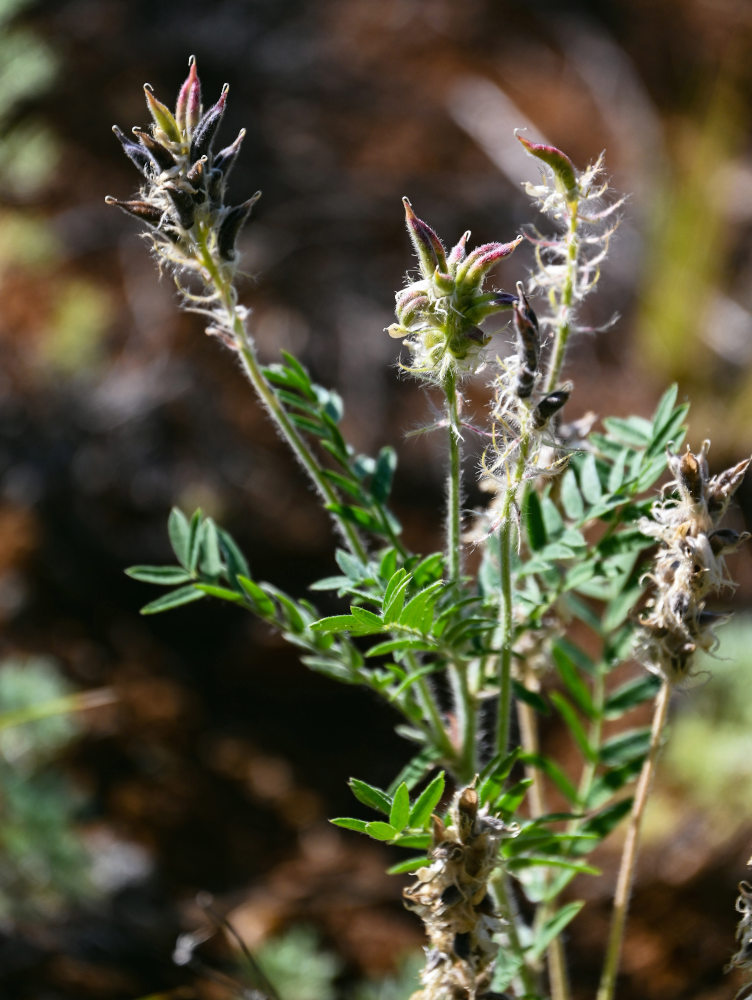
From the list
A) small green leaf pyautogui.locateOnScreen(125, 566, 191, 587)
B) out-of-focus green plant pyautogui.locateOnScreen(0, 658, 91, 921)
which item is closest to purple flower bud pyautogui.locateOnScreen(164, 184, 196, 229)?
small green leaf pyautogui.locateOnScreen(125, 566, 191, 587)

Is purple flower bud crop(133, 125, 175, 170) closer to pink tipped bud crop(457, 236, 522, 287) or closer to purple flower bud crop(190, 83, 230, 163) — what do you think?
purple flower bud crop(190, 83, 230, 163)

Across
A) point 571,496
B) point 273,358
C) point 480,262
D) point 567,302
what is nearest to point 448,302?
point 480,262

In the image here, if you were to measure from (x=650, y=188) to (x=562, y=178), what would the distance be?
74.8 inches

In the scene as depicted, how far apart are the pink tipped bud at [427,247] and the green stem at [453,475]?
0.05 meters

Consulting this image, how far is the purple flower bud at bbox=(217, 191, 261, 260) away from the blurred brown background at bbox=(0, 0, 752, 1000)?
2.82 feet

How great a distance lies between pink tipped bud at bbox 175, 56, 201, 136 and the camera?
0.53m

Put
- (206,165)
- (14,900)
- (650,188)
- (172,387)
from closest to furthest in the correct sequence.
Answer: (206,165)
(14,900)
(172,387)
(650,188)

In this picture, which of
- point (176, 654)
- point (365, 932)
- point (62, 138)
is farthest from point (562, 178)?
point (62, 138)

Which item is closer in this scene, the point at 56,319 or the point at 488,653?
the point at 488,653

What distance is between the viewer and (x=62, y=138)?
2648mm

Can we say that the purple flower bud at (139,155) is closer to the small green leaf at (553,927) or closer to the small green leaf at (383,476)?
the small green leaf at (383,476)

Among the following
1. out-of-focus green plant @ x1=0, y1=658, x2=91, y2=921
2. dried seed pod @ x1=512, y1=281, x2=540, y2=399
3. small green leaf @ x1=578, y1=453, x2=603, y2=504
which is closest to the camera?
dried seed pod @ x1=512, y1=281, x2=540, y2=399

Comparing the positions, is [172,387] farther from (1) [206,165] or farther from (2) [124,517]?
(1) [206,165]

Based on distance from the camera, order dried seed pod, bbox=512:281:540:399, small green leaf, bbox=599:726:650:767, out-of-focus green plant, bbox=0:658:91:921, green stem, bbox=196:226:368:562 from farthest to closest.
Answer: out-of-focus green plant, bbox=0:658:91:921
small green leaf, bbox=599:726:650:767
green stem, bbox=196:226:368:562
dried seed pod, bbox=512:281:540:399
